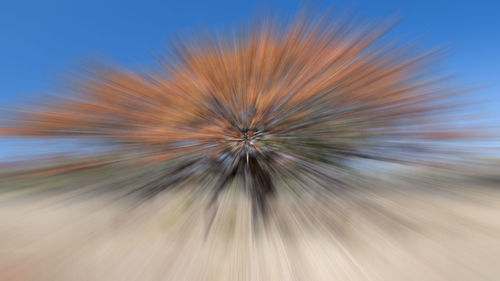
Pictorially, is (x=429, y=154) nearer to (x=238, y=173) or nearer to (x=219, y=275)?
(x=238, y=173)

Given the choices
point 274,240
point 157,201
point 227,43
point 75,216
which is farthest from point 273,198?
point 227,43

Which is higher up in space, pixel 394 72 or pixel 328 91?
pixel 394 72

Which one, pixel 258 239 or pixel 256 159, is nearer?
pixel 258 239

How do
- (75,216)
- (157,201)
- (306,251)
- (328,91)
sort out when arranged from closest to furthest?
(306,251) → (75,216) → (157,201) → (328,91)

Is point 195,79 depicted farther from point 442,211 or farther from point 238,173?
point 442,211

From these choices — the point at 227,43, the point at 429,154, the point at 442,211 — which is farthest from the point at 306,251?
the point at 227,43

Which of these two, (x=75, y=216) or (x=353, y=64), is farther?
(x=353, y=64)

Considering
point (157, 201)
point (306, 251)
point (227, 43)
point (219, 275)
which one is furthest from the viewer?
point (227, 43)

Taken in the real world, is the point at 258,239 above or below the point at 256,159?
below

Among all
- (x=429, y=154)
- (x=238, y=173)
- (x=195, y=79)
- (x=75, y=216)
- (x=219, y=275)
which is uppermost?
(x=195, y=79)
